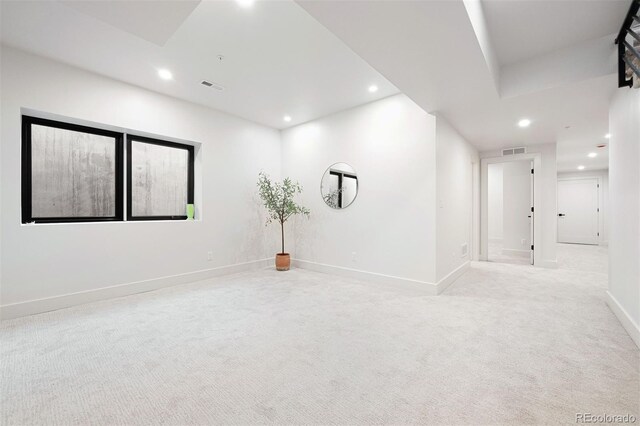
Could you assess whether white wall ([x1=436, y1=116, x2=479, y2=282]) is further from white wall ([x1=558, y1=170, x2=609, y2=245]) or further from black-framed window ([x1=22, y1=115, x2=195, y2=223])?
white wall ([x1=558, y1=170, x2=609, y2=245])

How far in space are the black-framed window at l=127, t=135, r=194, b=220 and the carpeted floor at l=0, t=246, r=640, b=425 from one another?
1.33m

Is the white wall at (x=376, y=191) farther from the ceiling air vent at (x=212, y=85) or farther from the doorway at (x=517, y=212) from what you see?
the doorway at (x=517, y=212)

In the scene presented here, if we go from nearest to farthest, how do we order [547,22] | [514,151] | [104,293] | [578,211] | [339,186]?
[547,22] < [104,293] < [339,186] < [514,151] < [578,211]

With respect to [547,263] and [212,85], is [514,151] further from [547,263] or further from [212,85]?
[212,85]

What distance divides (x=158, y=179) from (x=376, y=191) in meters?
3.38

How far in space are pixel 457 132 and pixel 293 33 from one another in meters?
3.26

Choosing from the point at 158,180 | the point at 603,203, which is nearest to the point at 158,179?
the point at 158,180

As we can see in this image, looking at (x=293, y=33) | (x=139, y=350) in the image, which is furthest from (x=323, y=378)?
(x=293, y=33)

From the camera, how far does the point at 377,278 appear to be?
400cm

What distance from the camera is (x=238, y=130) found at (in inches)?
188

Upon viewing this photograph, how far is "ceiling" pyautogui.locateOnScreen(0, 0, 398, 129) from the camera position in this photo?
195cm

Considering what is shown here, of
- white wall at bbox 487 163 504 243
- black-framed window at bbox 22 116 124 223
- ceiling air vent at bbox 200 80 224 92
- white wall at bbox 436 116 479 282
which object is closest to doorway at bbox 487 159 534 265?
white wall at bbox 436 116 479 282

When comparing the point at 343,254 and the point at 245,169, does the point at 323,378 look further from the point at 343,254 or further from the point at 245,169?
the point at 245,169

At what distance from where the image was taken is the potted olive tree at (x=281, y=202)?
15.8 ft
